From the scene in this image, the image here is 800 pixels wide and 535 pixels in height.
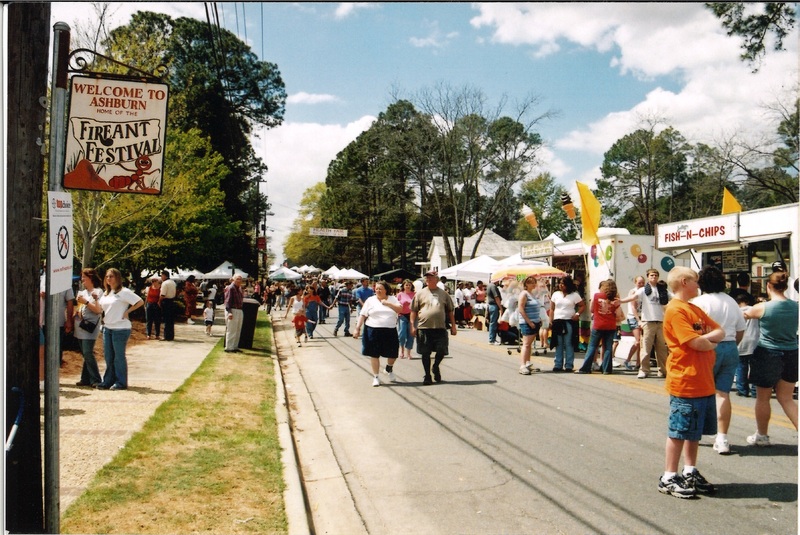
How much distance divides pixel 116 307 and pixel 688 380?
24.9ft

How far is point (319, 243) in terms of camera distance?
88.8 m

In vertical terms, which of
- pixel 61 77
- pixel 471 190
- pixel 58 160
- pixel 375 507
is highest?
pixel 471 190

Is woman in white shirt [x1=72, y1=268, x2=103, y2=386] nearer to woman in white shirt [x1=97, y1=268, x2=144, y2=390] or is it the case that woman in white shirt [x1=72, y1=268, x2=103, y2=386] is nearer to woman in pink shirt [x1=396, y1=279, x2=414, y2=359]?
woman in white shirt [x1=97, y1=268, x2=144, y2=390]

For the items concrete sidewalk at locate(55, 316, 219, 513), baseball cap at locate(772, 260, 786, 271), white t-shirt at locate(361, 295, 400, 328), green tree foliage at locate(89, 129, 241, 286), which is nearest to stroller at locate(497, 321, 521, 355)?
baseball cap at locate(772, 260, 786, 271)

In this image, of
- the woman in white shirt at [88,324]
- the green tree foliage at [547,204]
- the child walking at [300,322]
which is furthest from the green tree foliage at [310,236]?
the woman in white shirt at [88,324]

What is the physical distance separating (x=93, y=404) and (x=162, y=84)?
16.8 feet

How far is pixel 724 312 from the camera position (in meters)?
6.07

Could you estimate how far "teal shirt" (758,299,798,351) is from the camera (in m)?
6.14

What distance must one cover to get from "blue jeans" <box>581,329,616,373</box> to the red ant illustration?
343 inches

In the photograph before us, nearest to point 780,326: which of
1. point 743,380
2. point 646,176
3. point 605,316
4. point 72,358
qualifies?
point 743,380

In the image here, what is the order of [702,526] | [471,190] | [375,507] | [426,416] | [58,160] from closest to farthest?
1. [58,160]
2. [702,526]
3. [375,507]
4. [426,416]
5. [471,190]

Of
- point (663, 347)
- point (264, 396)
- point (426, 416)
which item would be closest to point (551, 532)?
point (426, 416)

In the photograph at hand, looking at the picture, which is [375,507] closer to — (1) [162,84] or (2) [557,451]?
(2) [557,451]

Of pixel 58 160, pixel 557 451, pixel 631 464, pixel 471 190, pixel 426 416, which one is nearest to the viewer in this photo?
pixel 58 160
